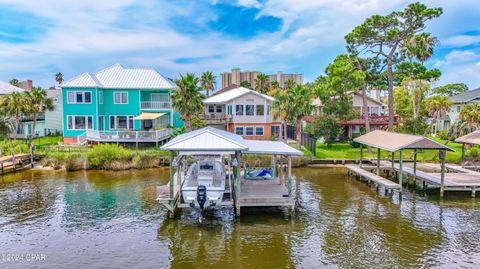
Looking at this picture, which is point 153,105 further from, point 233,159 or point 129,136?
point 233,159

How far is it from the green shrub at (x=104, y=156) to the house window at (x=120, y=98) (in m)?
10.7

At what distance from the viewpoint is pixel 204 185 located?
1744 centimetres

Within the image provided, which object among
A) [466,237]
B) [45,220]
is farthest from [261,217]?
[45,220]

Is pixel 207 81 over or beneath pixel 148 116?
over

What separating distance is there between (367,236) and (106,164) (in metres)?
22.8

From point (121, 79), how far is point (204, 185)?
2881 cm

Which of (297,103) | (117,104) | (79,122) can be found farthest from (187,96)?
(79,122)

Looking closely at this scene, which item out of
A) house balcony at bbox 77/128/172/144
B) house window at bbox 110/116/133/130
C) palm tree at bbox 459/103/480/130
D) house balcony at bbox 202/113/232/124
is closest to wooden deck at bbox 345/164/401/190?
palm tree at bbox 459/103/480/130

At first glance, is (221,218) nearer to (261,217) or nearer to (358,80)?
(261,217)

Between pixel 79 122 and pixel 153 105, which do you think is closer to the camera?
pixel 79 122

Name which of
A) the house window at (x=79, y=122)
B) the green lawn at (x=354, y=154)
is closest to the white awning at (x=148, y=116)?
the house window at (x=79, y=122)

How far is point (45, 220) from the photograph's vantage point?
679 inches

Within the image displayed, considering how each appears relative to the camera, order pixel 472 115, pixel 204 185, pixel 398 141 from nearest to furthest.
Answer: pixel 204 185
pixel 398 141
pixel 472 115

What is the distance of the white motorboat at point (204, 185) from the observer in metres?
16.6
